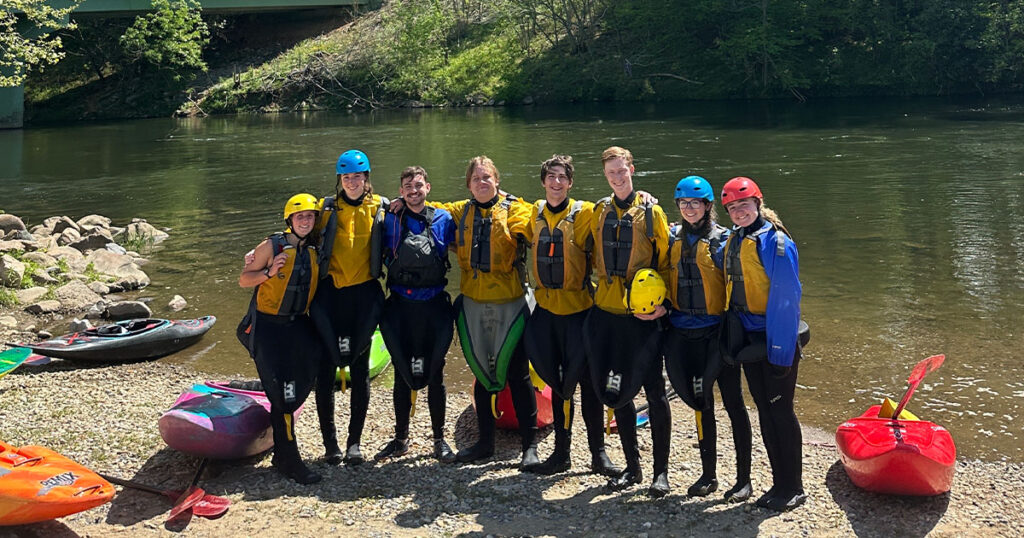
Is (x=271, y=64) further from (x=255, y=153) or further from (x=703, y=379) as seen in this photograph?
(x=703, y=379)

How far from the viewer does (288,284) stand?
5.41 meters

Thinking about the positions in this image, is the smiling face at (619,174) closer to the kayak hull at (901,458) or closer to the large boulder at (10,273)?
the kayak hull at (901,458)

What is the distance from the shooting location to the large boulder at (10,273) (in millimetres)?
10953

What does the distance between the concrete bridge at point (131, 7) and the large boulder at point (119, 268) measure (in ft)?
89.2

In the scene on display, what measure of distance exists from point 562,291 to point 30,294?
7959 millimetres

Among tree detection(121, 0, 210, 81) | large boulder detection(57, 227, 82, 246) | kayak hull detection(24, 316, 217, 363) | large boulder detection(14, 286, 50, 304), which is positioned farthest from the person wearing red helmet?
tree detection(121, 0, 210, 81)

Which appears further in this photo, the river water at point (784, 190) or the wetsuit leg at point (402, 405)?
the river water at point (784, 190)

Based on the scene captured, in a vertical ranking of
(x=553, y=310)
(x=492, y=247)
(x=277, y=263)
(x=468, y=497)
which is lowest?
(x=468, y=497)

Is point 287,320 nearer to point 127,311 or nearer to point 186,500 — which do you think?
point 186,500

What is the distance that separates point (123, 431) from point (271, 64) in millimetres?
39482

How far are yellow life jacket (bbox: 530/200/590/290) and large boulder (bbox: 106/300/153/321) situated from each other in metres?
6.40

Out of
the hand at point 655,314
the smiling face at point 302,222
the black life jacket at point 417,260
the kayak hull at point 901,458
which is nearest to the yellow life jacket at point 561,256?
the hand at point 655,314

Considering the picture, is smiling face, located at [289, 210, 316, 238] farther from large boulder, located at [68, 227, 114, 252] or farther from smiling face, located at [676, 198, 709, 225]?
large boulder, located at [68, 227, 114, 252]

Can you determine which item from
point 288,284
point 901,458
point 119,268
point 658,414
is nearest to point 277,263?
point 288,284
